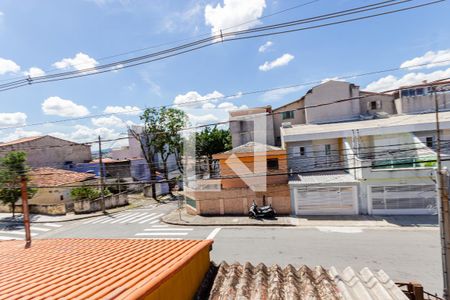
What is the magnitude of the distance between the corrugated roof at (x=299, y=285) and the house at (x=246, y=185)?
39.3 ft

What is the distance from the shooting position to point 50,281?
438 cm

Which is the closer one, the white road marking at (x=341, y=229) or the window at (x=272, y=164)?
the white road marking at (x=341, y=229)

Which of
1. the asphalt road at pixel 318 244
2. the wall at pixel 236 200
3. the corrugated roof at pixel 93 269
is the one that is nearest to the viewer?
the corrugated roof at pixel 93 269

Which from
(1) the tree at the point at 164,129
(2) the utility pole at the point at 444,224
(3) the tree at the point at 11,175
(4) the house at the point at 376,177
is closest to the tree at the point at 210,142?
(1) the tree at the point at 164,129

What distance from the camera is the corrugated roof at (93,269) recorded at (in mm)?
3752

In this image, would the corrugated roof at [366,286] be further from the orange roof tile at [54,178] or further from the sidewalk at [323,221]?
the orange roof tile at [54,178]

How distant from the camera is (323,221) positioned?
634 inches

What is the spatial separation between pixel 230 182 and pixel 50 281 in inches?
593

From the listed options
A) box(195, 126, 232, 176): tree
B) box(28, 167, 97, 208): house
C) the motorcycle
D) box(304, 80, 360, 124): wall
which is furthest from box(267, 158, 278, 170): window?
box(28, 167, 97, 208): house

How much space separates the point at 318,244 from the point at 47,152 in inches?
1404

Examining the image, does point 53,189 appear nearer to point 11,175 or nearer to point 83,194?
point 83,194

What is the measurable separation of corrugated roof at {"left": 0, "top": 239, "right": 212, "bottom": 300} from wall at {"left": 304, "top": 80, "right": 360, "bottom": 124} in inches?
867

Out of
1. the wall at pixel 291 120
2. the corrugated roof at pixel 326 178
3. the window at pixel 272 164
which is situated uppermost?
the wall at pixel 291 120

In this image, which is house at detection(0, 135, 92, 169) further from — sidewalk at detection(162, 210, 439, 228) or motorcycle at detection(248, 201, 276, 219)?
motorcycle at detection(248, 201, 276, 219)
